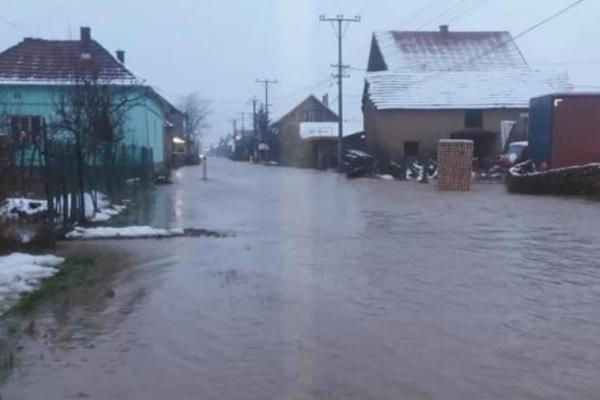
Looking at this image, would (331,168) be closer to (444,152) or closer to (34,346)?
(444,152)

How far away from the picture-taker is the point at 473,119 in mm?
57500

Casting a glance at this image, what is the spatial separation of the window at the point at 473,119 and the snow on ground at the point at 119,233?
1729 inches

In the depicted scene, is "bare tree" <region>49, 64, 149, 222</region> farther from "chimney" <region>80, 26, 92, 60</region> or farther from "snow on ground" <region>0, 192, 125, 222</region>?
"chimney" <region>80, 26, 92, 60</region>

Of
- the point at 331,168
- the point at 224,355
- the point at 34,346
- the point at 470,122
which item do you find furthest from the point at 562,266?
the point at 331,168

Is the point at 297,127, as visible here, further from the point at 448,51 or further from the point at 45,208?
the point at 45,208

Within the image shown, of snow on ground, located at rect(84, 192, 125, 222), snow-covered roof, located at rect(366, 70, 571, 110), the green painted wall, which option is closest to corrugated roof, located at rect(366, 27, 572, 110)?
snow-covered roof, located at rect(366, 70, 571, 110)

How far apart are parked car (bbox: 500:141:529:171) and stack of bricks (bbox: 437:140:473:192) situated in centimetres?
372

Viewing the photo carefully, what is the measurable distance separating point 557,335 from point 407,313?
152cm

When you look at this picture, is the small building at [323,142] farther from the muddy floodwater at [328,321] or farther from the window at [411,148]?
the muddy floodwater at [328,321]

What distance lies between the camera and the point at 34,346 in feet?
23.8

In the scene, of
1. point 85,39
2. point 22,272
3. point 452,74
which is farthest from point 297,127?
point 22,272

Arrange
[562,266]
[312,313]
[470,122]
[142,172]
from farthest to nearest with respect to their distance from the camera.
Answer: [470,122], [142,172], [562,266], [312,313]

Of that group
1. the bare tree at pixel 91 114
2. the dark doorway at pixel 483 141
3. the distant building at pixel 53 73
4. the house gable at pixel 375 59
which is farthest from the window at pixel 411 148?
the bare tree at pixel 91 114

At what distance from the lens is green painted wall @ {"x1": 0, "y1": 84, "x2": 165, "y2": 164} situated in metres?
37.1
